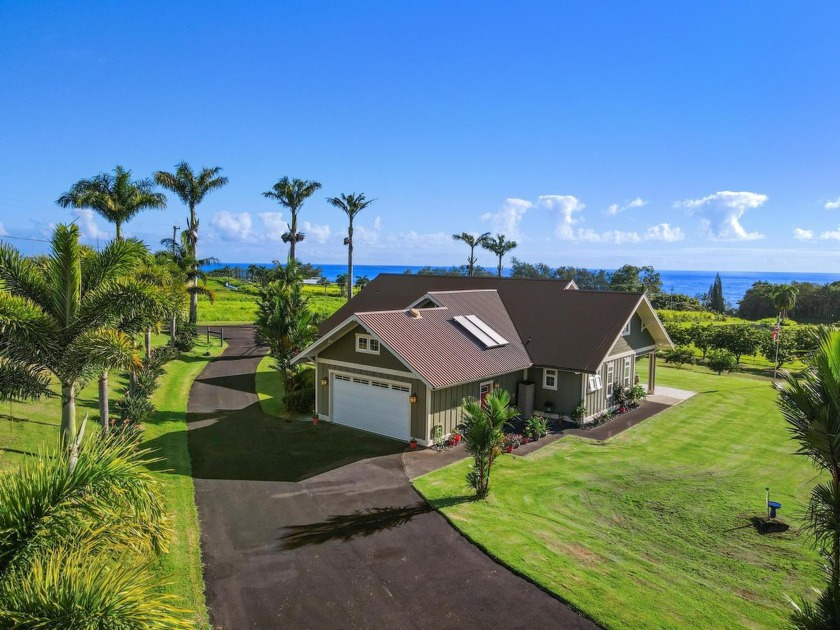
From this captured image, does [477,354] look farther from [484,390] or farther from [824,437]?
[824,437]

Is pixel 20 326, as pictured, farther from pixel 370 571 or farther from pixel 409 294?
pixel 409 294

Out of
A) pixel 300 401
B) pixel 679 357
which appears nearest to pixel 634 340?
pixel 300 401

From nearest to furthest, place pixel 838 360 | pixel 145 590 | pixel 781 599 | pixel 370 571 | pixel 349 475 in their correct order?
pixel 145 590 < pixel 838 360 < pixel 781 599 < pixel 370 571 < pixel 349 475

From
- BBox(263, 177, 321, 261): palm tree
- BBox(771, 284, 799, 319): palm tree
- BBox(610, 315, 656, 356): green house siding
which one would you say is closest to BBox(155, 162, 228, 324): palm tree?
BBox(263, 177, 321, 261): palm tree

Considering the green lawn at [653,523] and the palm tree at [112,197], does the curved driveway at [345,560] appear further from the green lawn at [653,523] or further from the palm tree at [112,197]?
the palm tree at [112,197]

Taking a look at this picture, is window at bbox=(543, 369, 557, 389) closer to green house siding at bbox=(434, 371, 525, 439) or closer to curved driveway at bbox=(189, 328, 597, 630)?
green house siding at bbox=(434, 371, 525, 439)

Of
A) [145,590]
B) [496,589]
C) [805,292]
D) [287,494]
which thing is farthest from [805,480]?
[805,292]
